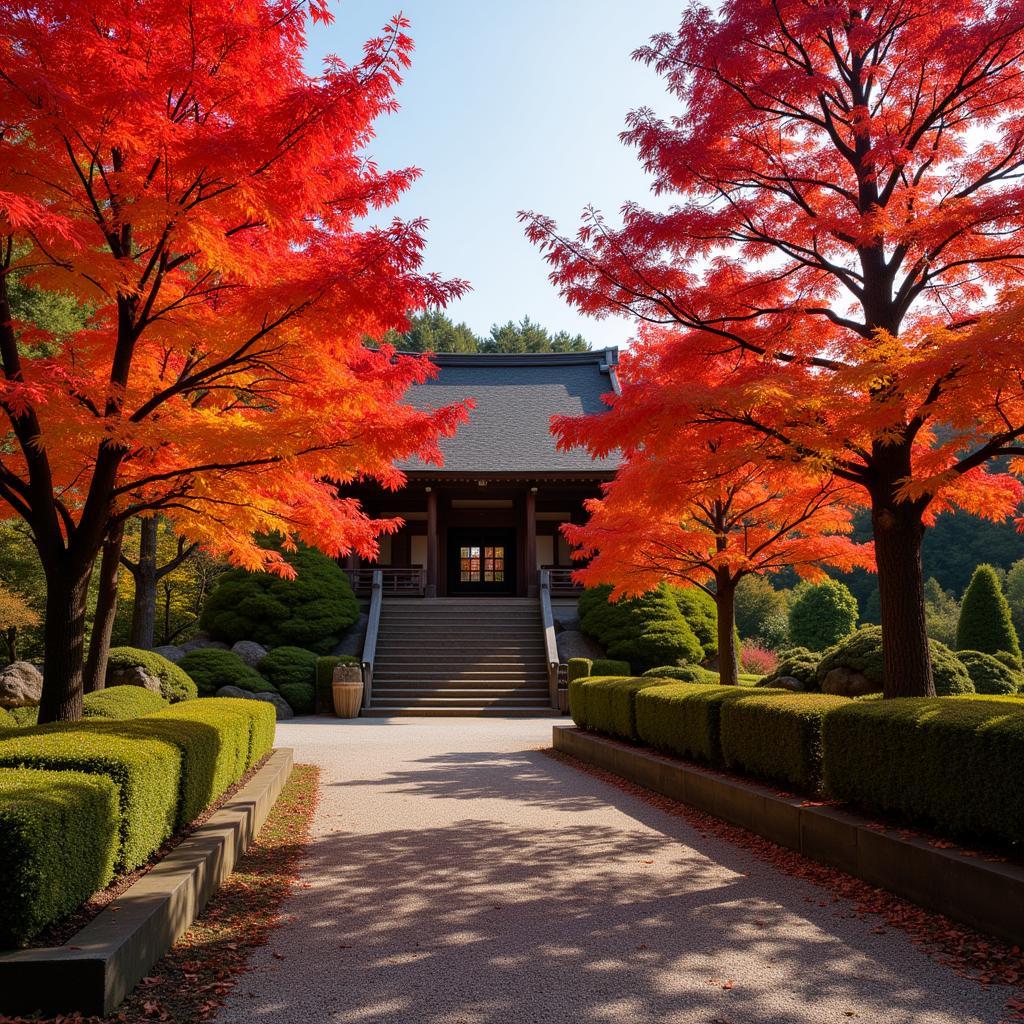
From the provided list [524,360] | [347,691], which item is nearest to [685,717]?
[347,691]

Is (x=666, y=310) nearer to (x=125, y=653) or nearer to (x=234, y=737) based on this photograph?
(x=234, y=737)

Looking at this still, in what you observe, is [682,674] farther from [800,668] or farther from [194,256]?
[194,256]

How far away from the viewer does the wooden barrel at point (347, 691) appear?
17.8m

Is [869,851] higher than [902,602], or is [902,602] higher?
[902,602]

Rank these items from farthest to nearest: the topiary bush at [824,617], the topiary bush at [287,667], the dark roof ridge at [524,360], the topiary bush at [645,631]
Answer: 1. the dark roof ridge at [524,360]
2. the topiary bush at [824,617]
3. the topiary bush at [645,631]
4. the topiary bush at [287,667]

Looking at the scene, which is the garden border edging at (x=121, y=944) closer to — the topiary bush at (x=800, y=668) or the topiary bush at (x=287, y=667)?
the topiary bush at (x=800, y=668)

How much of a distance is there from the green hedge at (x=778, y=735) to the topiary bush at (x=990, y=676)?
23.1ft

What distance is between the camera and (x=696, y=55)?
27.0 feet

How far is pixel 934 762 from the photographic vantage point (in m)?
4.86

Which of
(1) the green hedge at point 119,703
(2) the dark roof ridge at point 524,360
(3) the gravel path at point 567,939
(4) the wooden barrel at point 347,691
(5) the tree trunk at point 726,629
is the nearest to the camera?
(3) the gravel path at point 567,939

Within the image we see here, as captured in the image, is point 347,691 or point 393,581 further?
point 393,581

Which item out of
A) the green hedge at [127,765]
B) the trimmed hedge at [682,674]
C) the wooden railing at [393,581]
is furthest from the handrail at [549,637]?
the green hedge at [127,765]

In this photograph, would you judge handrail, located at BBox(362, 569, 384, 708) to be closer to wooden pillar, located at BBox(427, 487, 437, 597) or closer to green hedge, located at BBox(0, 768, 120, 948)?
wooden pillar, located at BBox(427, 487, 437, 597)

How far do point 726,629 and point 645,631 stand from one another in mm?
7822
